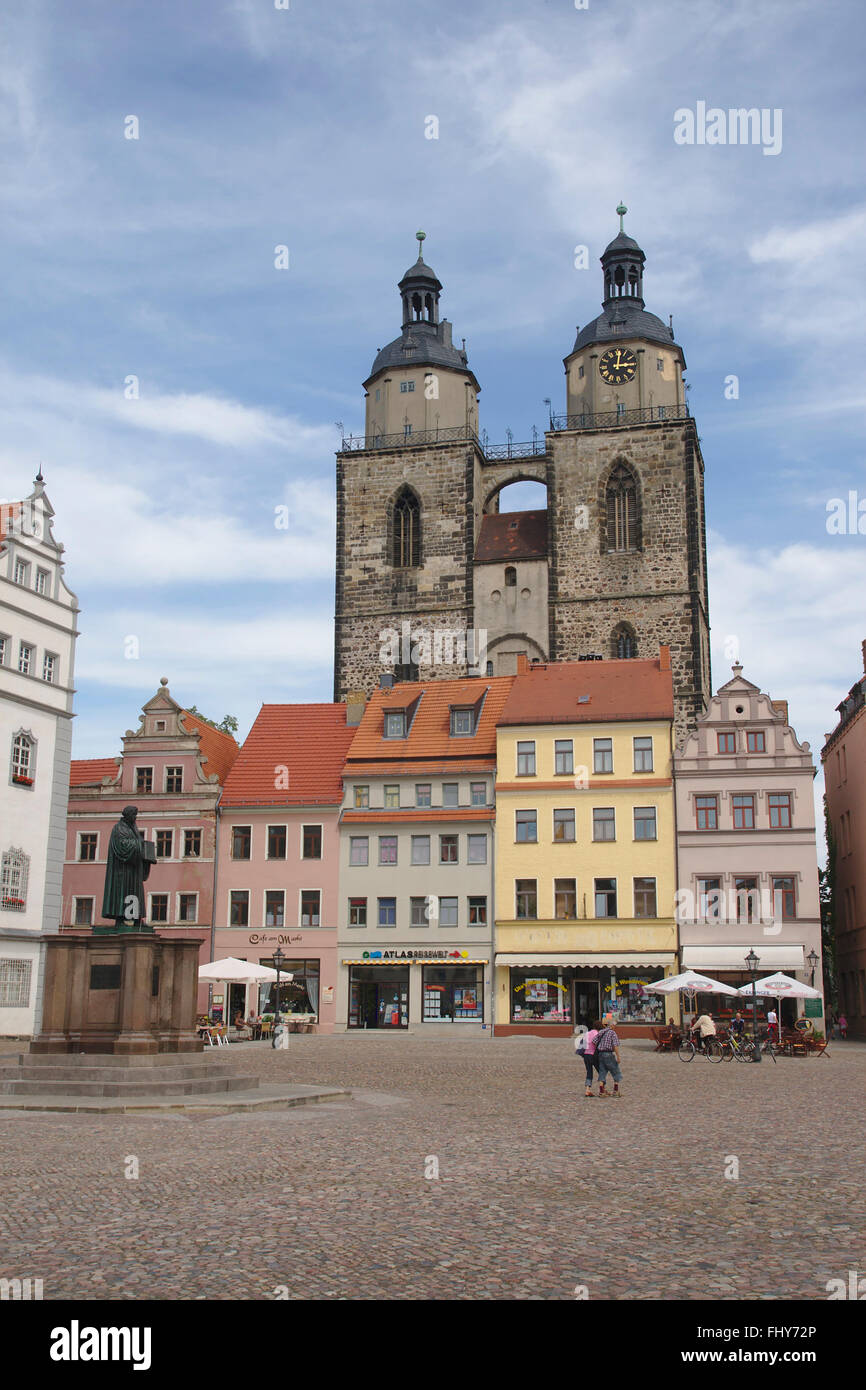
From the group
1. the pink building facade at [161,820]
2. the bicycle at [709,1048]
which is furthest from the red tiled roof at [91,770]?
the bicycle at [709,1048]

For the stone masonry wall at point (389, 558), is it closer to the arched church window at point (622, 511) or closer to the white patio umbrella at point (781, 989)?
the arched church window at point (622, 511)

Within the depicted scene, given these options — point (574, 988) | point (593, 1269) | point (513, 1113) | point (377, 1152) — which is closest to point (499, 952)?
point (574, 988)

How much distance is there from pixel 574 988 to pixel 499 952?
9.06ft

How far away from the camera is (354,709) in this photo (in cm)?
5600

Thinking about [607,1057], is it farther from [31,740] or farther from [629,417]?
[629,417]

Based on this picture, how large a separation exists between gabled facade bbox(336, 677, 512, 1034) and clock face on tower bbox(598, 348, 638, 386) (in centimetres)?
2298

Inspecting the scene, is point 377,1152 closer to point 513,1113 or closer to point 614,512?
point 513,1113

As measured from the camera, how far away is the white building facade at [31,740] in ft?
123

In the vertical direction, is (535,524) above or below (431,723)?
above

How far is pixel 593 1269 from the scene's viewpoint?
795 cm

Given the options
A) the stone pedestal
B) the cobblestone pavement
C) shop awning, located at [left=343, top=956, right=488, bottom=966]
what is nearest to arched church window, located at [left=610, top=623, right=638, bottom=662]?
shop awning, located at [left=343, top=956, right=488, bottom=966]

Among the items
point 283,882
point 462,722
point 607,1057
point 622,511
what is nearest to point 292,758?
point 283,882

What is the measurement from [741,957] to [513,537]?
89.4ft
